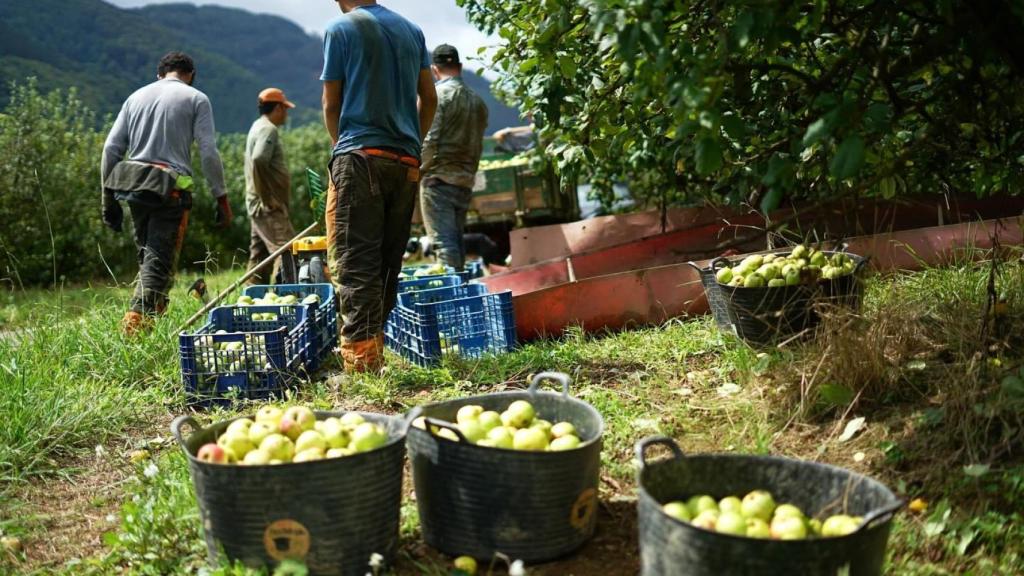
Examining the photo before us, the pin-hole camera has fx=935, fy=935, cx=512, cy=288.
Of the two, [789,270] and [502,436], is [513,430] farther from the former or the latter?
[789,270]

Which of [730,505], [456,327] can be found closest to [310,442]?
[730,505]

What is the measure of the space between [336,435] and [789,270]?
2.85 meters

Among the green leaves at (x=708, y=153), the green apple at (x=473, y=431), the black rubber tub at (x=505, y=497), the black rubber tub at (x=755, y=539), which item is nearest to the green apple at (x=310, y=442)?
the black rubber tub at (x=505, y=497)

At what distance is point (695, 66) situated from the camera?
3.04 m

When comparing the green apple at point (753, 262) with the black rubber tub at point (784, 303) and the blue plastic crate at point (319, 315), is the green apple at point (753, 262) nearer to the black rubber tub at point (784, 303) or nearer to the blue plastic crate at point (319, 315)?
the black rubber tub at point (784, 303)

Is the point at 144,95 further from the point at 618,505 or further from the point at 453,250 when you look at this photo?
the point at 618,505

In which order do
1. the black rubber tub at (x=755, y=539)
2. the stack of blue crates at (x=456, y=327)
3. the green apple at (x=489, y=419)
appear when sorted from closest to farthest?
the black rubber tub at (x=755, y=539), the green apple at (x=489, y=419), the stack of blue crates at (x=456, y=327)

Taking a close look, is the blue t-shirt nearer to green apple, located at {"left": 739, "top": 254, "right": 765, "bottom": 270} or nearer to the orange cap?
green apple, located at {"left": 739, "top": 254, "right": 765, "bottom": 270}

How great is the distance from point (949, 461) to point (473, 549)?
1.84 meters

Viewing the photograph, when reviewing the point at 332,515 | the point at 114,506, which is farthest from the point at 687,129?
the point at 114,506

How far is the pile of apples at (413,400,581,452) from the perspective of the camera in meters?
3.13

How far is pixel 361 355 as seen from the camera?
5598mm

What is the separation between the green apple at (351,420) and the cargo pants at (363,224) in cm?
230

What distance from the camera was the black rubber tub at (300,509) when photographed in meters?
2.84
